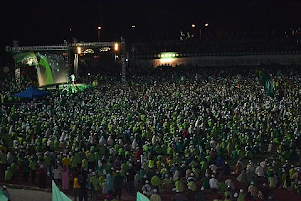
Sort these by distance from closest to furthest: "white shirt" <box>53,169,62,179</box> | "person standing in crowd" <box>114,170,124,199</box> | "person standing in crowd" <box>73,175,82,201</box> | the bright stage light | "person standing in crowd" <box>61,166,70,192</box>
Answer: "person standing in crowd" <box>73,175,82,201</box>
"person standing in crowd" <box>114,170,124,199</box>
"person standing in crowd" <box>61,166,70,192</box>
"white shirt" <box>53,169,62,179</box>
the bright stage light

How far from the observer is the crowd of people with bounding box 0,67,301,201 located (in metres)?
13.0

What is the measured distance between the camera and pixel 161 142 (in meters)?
17.2

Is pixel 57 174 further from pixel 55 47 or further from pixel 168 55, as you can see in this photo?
pixel 168 55

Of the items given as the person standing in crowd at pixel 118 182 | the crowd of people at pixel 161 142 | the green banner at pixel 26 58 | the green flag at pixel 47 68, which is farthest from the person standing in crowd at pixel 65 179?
the green flag at pixel 47 68

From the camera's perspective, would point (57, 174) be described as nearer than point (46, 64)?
Yes

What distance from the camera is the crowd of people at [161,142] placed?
13.0m

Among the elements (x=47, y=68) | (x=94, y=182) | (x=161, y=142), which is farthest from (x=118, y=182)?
(x=47, y=68)

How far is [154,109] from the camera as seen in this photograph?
23109mm

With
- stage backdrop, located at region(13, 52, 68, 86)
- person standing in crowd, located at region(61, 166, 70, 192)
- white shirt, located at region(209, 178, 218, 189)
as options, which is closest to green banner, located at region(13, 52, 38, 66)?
stage backdrop, located at region(13, 52, 68, 86)

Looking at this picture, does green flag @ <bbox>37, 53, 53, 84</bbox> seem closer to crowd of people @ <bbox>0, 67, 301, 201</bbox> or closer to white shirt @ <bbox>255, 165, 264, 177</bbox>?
crowd of people @ <bbox>0, 67, 301, 201</bbox>

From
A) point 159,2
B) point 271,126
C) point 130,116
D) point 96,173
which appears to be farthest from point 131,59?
point 96,173

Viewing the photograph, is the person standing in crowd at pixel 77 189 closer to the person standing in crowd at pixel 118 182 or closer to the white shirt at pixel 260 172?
the person standing in crowd at pixel 118 182

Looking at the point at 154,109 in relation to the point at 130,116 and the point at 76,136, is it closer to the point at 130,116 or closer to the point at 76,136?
the point at 130,116

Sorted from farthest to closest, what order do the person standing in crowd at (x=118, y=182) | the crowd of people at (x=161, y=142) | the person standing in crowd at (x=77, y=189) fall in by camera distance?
the crowd of people at (x=161, y=142) → the person standing in crowd at (x=118, y=182) → the person standing in crowd at (x=77, y=189)
